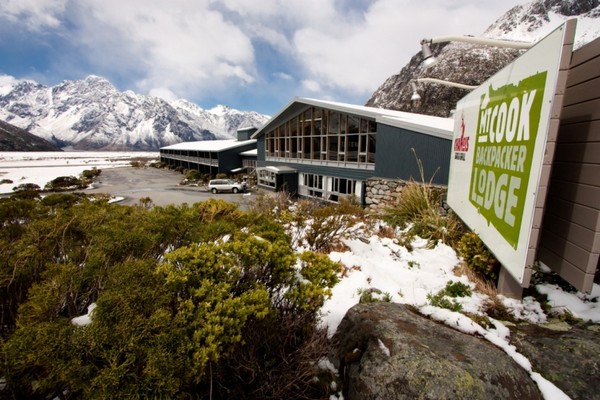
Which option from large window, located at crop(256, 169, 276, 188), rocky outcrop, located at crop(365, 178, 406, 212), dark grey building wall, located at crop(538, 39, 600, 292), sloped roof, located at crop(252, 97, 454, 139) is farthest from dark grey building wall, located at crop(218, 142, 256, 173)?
dark grey building wall, located at crop(538, 39, 600, 292)

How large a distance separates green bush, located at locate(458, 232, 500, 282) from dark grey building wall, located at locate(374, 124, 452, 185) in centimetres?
696

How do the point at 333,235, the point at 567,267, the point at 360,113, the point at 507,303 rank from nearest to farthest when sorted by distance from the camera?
the point at 567,267 → the point at 507,303 → the point at 333,235 → the point at 360,113

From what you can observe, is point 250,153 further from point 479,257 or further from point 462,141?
point 479,257

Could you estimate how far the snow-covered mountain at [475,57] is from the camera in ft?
170

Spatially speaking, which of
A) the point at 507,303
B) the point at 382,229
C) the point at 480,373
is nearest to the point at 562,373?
the point at 480,373

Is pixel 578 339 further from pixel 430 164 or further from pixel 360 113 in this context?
pixel 360 113

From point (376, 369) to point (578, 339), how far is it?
256 cm

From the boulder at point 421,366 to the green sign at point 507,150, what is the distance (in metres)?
1.53

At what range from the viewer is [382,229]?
816 cm

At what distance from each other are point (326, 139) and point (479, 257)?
1575cm

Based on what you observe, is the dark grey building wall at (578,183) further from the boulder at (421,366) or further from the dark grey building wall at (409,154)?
the dark grey building wall at (409,154)

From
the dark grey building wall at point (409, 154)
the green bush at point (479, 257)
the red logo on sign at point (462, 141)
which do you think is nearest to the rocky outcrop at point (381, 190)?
the dark grey building wall at point (409, 154)

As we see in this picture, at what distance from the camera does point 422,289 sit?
4.99 meters

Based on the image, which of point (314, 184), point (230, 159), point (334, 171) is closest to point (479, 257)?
point (334, 171)
